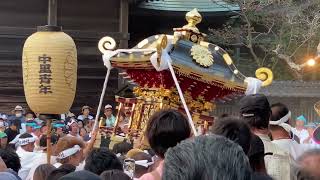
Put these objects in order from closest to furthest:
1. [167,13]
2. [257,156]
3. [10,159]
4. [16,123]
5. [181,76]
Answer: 1. [257,156]
2. [10,159]
3. [181,76]
4. [16,123]
5. [167,13]

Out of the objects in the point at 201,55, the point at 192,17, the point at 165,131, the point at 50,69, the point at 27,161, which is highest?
the point at 192,17

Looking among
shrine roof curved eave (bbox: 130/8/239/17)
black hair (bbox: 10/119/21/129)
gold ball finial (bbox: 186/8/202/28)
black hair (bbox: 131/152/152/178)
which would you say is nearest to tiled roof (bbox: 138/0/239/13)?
shrine roof curved eave (bbox: 130/8/239/17)

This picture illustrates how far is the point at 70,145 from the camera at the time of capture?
15.5ft

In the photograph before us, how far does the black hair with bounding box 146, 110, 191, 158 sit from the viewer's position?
9.14 ft

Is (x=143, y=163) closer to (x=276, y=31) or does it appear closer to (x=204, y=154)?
(x=204, y=154)

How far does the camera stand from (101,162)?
372cm

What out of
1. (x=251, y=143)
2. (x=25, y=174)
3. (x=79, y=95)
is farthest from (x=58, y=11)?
(x=251, y=143)

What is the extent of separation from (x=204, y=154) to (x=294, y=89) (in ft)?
44.0

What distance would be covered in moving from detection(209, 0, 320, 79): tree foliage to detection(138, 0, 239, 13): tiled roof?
19 centimetres

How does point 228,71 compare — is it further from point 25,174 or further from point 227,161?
point 227,161

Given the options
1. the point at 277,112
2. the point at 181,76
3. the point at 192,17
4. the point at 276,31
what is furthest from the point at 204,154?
the point at 276,31

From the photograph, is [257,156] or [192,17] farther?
[192,17]

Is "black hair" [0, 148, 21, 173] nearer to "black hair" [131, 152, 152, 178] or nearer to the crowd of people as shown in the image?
the crowd of people

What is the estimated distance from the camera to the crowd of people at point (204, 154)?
5.10 ft
